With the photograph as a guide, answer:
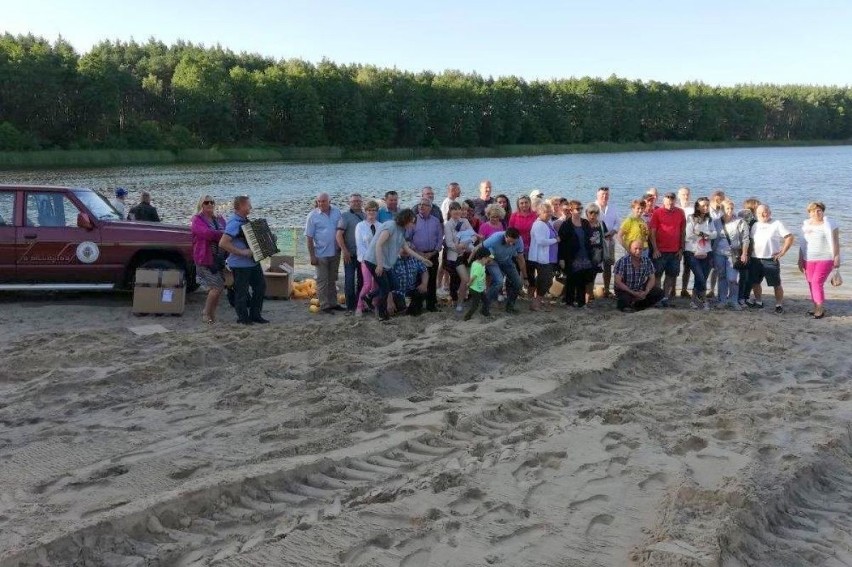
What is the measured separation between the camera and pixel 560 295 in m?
12.2

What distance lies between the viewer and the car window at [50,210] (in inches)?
450

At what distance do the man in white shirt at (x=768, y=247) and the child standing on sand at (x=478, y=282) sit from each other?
4.00 metres

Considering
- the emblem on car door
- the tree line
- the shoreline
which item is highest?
the tree line

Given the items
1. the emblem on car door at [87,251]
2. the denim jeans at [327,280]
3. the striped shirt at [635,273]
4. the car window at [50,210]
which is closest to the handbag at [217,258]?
the denim jeans at [327,280]

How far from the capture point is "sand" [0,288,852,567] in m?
4.32

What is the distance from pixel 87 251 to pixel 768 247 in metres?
9.64

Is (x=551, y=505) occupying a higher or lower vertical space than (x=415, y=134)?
lower

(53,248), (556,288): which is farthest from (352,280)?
(53,248)

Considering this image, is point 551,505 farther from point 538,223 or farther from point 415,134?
point 415,134

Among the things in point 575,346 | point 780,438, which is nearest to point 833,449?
point 780,438

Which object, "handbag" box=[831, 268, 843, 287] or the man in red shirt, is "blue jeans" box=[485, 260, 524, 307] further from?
"handbag" box=[831, 268, 843, 287]

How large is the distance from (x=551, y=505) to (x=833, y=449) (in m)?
2.49

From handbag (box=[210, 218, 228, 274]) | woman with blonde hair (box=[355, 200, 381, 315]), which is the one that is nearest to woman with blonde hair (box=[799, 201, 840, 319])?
woman with blonde hair (box=[355, 200, 381, 315])

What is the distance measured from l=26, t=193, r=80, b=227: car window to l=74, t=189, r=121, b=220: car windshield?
0.62 ft
